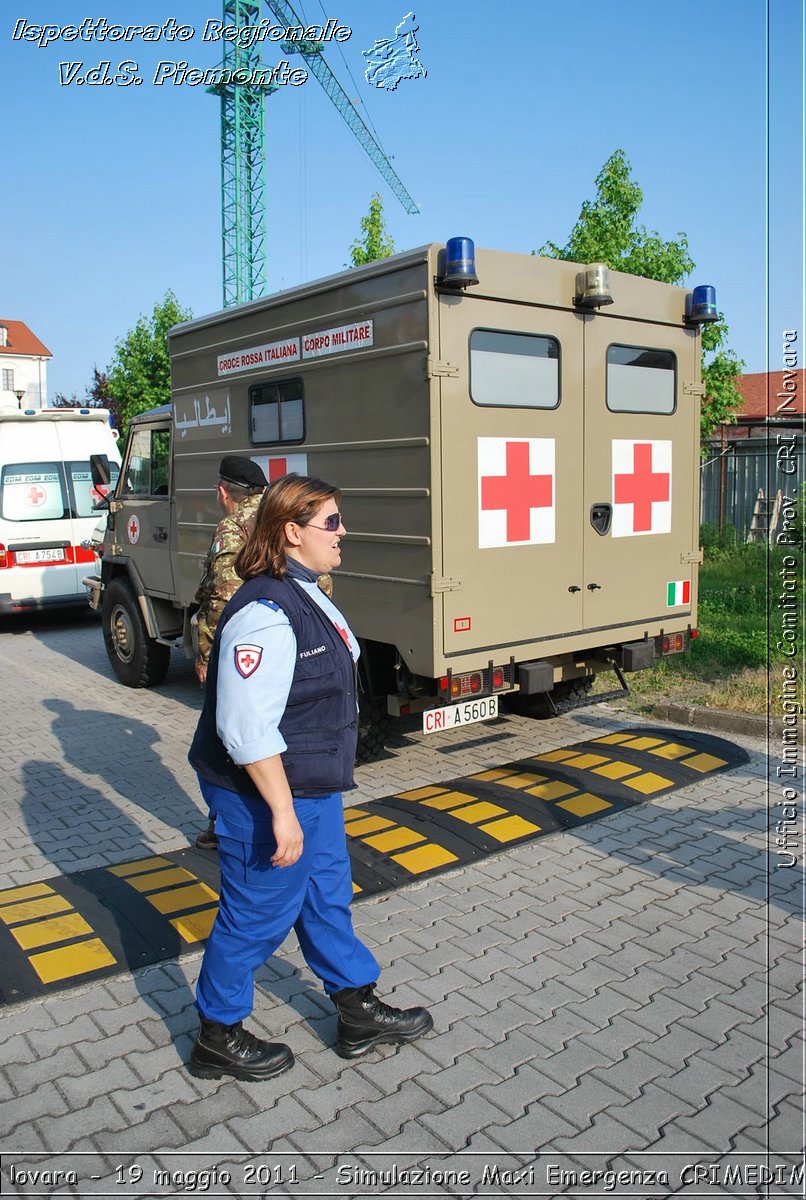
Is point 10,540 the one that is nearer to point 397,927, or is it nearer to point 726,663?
point 726,663

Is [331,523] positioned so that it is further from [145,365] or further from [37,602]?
[145,365]

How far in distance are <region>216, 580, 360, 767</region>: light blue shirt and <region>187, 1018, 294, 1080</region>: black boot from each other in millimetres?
945

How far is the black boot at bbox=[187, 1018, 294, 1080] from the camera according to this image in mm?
2949

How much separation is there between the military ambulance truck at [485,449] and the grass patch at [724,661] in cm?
117

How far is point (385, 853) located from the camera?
4758 mm

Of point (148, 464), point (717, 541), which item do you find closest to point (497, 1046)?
point (148, 464)

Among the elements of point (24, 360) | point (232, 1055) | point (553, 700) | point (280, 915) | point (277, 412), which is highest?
point (24, 360)

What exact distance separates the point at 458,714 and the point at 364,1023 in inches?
103

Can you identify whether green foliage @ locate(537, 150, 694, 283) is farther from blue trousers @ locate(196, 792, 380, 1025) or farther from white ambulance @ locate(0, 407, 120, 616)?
blue trousers @ locate(196, 792, 380, 1025)

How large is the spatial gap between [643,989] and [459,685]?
2.11 metres

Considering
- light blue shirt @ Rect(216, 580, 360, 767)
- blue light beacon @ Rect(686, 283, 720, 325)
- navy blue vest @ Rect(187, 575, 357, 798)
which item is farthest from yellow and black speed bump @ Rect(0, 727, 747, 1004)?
blue light beacon @ Rect(686, 283, 720, 325)

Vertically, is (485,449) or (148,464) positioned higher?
(148,464)

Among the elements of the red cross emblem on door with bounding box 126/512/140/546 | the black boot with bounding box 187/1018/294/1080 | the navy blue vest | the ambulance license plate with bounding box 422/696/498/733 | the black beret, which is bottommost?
the black boot with bounding box 187/1018/294/1080

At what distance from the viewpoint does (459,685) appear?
535cm
